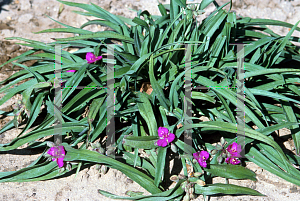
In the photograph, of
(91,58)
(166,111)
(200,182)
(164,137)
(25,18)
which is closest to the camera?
(200,182)

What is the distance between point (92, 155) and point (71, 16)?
5.19 ft

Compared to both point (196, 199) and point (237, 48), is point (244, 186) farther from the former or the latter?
point (237, 48)

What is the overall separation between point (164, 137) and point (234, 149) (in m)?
0.42

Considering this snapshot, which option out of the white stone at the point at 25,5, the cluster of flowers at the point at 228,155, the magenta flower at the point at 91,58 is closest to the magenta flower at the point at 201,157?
the cluster of flowers at the point at 228,155

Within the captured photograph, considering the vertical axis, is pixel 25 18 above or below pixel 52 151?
above

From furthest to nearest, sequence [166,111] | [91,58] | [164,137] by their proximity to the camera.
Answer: [91,58], [166,111], [164,137]

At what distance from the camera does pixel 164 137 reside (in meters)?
1.63

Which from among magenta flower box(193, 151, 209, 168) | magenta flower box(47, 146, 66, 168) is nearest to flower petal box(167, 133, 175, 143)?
magenta flower box(193, 151, 209, 168)

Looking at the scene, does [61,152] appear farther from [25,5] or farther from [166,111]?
[25,5]

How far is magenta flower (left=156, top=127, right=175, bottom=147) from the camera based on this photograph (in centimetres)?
160

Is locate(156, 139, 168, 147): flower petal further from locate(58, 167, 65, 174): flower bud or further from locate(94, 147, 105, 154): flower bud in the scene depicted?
locate(58, 167, 65, 174): flower bud

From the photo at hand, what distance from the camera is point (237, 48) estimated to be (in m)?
2.00

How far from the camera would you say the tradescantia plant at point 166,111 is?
1629 millimetres

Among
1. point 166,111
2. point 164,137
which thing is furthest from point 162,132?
point 166,111
